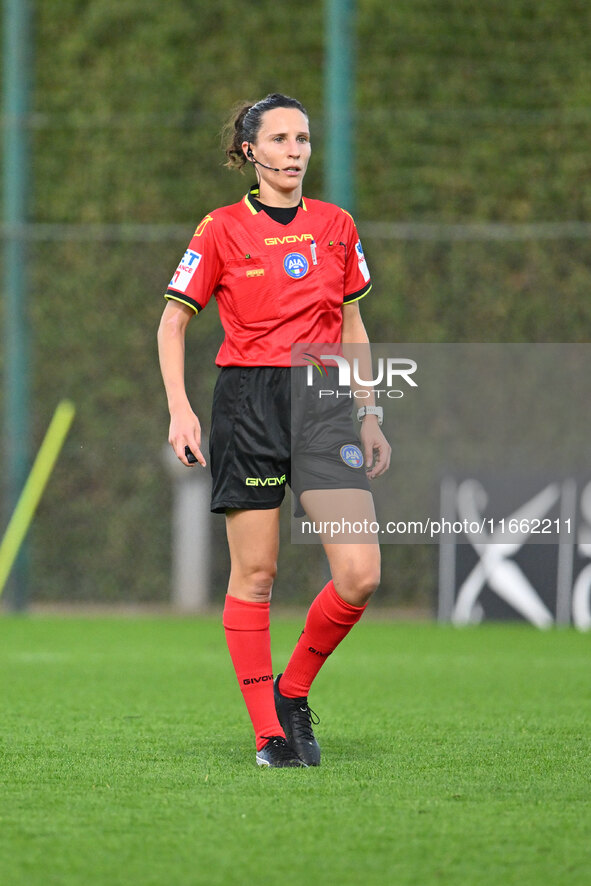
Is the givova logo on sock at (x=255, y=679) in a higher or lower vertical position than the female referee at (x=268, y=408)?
lower

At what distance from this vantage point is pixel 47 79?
35.4 ft

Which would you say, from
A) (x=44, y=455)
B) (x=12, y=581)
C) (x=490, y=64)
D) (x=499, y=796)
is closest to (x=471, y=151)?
(x=490, y=64)

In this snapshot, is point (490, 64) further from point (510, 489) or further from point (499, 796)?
point (499, 796)

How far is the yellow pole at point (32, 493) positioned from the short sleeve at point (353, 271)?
5.63m

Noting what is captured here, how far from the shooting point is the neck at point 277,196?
159 inches

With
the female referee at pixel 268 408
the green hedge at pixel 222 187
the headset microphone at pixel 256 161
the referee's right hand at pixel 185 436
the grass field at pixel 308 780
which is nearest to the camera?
the grass field at pixel 308 780

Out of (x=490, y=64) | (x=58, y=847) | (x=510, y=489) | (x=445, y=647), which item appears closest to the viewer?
(x=58, y=847)

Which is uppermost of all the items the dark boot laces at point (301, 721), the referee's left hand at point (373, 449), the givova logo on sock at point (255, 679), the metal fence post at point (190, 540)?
the referee's left hand at point (373, 449)

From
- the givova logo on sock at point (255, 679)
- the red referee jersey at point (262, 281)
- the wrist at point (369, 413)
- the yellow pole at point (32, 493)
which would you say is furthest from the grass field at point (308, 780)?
the yellow pole at point (32, 493)

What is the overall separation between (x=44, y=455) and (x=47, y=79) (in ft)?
10.2

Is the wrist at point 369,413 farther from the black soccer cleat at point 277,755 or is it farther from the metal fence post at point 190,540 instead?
the metal fence post at point 190,540

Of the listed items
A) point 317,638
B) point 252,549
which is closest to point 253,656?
point 317,638

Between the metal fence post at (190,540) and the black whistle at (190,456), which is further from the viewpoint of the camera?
the metal fence post at (190,540)

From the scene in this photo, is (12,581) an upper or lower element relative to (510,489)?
lower
